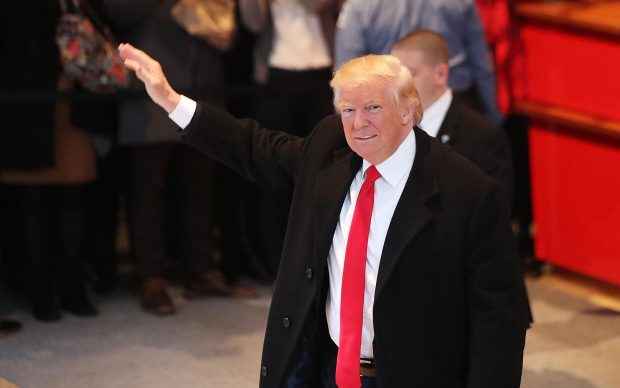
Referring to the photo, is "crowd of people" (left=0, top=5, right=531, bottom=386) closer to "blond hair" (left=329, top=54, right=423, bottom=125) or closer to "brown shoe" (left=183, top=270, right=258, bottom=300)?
"brown shoe" (left=183, top=270, right=258, bottom=300)

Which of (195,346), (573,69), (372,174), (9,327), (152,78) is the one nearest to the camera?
(372,174)

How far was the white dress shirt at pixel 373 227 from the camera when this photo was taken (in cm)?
338

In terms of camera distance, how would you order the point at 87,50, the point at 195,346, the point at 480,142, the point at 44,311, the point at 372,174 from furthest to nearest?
1. the point at 44,311
2. the point at 195,346
3. the point at 87,50
4. the point at 480,142
5. the point at 372,174

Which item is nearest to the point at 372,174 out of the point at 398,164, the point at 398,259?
the point at 398,164

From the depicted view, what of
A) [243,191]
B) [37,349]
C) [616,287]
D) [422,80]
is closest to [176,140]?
[243,191]

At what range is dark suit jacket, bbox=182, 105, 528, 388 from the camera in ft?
10.8

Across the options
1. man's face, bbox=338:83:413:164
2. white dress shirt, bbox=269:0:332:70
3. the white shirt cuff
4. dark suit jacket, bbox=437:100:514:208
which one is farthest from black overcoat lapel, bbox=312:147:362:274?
white dress shirt, bbox=269:0:332:70

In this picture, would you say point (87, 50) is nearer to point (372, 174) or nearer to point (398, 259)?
point (372, 174)

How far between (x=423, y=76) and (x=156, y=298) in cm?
205

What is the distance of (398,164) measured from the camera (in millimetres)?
3395

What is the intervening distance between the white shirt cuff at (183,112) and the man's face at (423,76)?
1362mm

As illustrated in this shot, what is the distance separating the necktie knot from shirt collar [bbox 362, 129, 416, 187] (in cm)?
1

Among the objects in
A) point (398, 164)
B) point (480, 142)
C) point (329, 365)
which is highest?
point (398, 164)

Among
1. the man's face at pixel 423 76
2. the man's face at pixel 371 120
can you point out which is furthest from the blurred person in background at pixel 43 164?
the man's face at pixel 371 120
